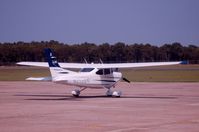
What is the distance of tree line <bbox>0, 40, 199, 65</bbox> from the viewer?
161750 millimetres

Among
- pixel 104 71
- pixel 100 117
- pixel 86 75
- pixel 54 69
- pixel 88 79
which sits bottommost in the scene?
pixel 100 117

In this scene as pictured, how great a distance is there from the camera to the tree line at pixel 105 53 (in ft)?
531

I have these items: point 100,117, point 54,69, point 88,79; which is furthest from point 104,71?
point 100,117

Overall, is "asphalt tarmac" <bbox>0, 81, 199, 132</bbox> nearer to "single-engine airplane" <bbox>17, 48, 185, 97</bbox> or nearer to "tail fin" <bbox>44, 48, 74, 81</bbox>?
"single-engine airplane" <bbox>17, 48, 185, 97</bbox>

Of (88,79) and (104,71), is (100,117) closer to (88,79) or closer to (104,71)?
(88,79)

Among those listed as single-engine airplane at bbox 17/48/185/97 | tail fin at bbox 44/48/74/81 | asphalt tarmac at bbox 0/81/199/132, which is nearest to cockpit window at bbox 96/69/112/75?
single-engine airplane at bbox 17/48/185/97

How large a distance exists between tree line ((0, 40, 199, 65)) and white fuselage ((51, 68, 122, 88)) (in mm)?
122833

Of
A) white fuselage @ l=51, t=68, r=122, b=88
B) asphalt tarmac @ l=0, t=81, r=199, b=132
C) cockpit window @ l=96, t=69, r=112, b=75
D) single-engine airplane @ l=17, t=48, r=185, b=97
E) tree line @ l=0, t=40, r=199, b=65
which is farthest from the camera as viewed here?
tree line @ l=0, t=40, r=199, b=65

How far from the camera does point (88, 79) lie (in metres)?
30.3

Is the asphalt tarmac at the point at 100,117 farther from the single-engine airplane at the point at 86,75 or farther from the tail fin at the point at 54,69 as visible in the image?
the tail fin at the point at 54,69

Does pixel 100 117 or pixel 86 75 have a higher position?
pixel 86 75

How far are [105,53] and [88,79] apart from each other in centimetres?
13672

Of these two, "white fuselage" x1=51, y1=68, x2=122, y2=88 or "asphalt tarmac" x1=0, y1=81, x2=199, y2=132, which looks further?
"white fuselage" x1=51, y1=68, x2=122, y2=88

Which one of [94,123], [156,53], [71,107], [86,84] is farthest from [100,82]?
[156,53]
